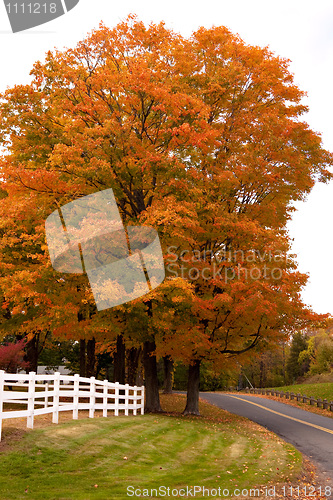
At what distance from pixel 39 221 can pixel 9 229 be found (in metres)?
2.49

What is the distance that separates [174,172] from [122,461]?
11032 mm

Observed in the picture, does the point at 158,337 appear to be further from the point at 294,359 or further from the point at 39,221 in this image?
the point at 294,359

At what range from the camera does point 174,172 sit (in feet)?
59.3

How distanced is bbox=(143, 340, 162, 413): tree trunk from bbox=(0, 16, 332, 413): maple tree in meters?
0.08

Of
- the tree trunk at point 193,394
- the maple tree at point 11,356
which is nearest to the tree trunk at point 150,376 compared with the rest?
the tree trunk at point 193,394

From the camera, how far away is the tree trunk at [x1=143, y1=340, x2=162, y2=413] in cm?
2070

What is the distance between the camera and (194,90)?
2080 centimetres

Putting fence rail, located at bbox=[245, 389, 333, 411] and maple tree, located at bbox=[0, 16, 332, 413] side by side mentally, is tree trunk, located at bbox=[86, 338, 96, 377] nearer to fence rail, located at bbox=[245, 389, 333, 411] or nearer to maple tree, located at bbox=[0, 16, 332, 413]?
maple tree, located at bbox=[0, 16, 332, 413]

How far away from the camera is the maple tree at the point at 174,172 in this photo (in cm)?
1753
